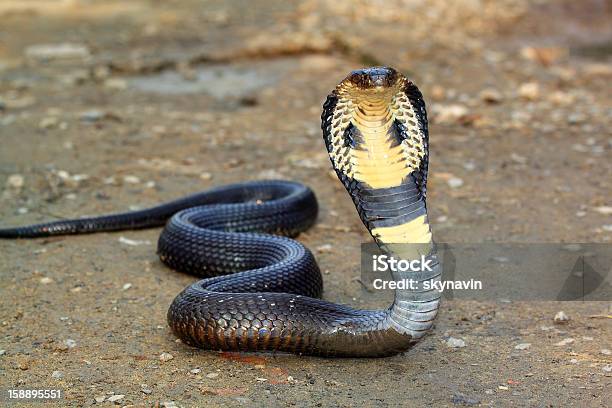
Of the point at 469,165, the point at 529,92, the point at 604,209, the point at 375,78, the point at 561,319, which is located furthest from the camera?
the point at 529,92

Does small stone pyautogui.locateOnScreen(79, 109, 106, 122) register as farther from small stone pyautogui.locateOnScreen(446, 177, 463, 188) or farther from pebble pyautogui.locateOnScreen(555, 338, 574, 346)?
pebble pyautogui.locateOnScreen(555, 338, 574, 346)

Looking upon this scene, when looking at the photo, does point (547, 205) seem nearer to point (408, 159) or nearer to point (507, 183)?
point (507, 183)

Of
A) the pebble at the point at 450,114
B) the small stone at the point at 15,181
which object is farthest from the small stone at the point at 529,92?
the small stone at the point at 15,181

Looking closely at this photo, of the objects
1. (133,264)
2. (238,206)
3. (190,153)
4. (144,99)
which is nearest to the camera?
→ (133,264)

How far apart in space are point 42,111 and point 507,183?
4562 mm

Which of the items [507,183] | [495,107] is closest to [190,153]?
[507,183]

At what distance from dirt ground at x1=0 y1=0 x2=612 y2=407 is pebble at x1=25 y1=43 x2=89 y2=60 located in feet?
0.10

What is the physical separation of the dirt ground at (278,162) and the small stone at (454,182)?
0.02m

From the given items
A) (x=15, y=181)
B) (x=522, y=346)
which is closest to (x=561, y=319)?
(x=522, y=346)

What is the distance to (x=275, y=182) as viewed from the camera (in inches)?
274

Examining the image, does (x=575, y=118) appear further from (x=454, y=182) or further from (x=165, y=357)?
(x=165, y=357)

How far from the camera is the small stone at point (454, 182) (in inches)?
286

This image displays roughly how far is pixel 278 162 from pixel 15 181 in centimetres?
209

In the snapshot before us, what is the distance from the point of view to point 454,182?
287 inches
